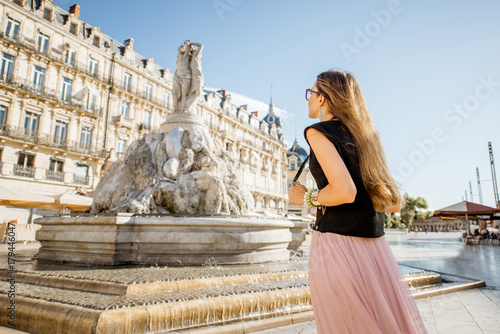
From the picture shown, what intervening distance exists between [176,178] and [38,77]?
20546 mm

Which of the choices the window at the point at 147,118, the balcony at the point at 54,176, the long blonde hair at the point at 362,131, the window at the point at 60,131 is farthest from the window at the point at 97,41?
the long blonde hair at the point at 362,131

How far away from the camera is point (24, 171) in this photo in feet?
66.7

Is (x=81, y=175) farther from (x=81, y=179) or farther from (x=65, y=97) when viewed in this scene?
(x=65, y=97)

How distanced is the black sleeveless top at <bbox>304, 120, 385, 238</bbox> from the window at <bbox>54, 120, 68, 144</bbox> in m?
25.2

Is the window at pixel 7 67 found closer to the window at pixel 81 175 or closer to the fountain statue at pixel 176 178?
the window at pixel 81 175

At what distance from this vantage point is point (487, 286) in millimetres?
5547

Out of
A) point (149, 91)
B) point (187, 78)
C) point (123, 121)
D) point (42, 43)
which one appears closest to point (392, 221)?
point (149, 91)

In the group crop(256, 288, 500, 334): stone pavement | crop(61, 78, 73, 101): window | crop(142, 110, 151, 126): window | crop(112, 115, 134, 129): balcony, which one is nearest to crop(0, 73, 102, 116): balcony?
crop(61, 78, 73, 101): window

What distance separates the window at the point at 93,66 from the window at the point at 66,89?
5.93ft

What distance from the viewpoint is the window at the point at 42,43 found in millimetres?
22028

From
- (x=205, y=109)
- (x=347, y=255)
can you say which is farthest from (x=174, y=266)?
(x=205, y=109)

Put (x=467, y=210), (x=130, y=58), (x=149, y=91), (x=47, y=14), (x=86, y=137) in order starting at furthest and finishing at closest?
(x=149, y=91) → (x=130, y=58) → (x=86, y=137) → (x=47, y=14) → (x=467, y=210)

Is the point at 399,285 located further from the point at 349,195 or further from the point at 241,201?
the point at 241,201

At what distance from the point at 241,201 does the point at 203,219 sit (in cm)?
263
